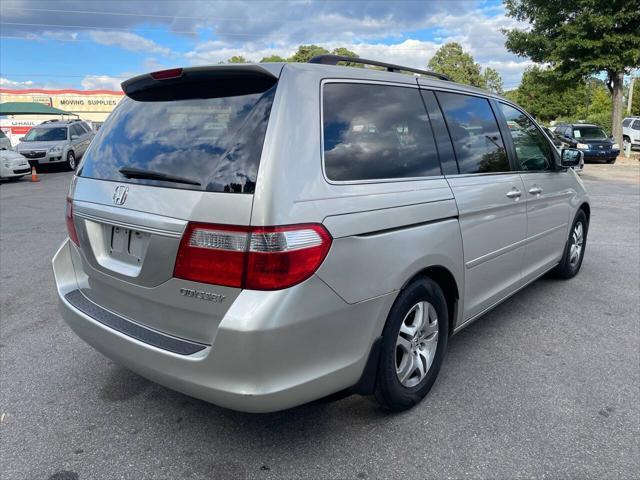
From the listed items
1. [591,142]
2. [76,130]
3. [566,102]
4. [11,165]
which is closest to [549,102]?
[566,102]

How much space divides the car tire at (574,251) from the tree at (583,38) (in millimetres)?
18562

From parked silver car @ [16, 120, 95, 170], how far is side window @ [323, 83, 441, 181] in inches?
713

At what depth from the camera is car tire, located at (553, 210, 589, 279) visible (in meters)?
5.08

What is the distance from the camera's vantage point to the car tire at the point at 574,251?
508 centimetres

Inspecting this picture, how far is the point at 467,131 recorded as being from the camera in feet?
11.0

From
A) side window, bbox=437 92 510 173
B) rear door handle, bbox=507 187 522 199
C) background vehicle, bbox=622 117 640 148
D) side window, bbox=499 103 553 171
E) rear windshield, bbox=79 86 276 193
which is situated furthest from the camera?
background vehicle, bbox=622 117 640 148

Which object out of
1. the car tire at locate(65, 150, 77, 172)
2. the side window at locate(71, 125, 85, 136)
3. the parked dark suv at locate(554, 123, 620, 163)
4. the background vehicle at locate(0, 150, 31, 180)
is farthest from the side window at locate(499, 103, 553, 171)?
the side window at locate(71, 125, 85, 136)

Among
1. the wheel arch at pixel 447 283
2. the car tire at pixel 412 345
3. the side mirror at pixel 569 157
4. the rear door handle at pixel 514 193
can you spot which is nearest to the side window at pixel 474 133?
the rear door handle at pixel 514 193

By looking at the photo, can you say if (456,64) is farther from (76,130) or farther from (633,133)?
(76,130)

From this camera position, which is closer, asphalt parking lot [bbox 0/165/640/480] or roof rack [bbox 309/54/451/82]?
asphalt parking lot [bbox 0/165/640/480]

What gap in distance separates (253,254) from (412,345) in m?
1.20

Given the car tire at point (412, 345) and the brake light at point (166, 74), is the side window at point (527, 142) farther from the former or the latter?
the brake light at point (166, 74)

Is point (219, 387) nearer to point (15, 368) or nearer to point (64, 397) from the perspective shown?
point (64, 397)

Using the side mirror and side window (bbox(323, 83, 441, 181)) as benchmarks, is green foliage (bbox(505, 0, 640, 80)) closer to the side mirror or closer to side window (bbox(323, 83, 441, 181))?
the side mirror
